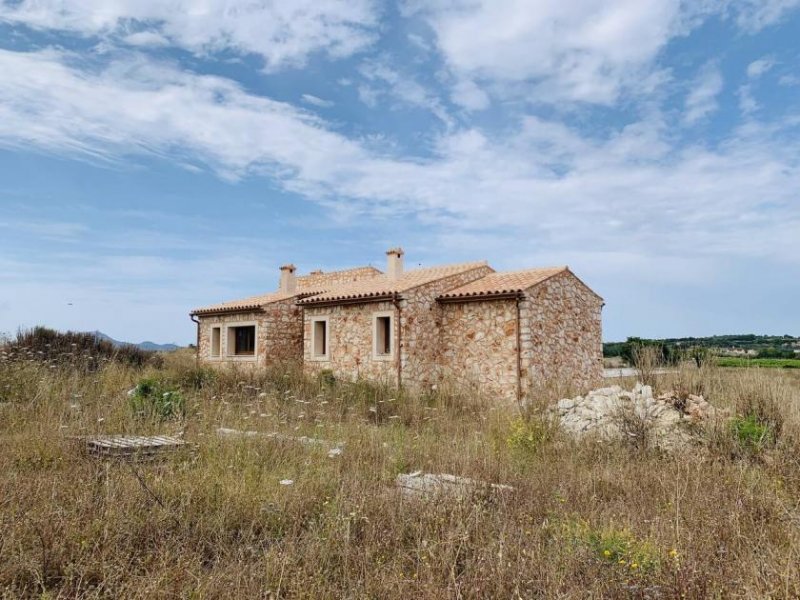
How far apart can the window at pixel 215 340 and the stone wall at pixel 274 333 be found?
0.75 m

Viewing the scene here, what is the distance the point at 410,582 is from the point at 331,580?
1.88ft

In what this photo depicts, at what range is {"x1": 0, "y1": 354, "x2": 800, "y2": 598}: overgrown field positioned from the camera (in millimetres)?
3309

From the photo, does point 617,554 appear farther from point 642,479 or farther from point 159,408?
point 159,408

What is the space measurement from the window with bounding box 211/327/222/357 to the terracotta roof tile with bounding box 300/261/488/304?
546 centimetres

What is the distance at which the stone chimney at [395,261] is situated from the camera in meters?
18.8

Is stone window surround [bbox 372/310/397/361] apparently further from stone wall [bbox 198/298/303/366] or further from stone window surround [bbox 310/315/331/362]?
stone wall [bbox 198/298/303/366]

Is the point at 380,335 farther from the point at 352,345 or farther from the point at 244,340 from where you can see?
the point at 244,340

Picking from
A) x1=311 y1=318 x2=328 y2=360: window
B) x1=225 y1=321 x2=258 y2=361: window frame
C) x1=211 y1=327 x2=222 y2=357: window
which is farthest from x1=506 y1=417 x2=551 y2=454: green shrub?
x1=211 y1=327 x2=222 y2=357: window

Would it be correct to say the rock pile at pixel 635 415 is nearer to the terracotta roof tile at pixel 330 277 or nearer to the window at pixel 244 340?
the terracotta roof tile at pixel 330 277

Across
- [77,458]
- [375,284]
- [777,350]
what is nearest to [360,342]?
[375,284]

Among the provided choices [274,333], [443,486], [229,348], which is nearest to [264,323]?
[274,333]

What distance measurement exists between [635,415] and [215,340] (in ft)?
57.6

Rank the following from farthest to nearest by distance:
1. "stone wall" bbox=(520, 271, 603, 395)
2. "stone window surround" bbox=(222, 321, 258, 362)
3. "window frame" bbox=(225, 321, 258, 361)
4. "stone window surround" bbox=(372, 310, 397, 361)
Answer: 1. "window frame" bbox=(225, 321, 258, 361)
2. "stone window surround" bbox=(222, 321, 258, 362)
3. "stone window surround" bbox=(372, 310, 397, 361)
4. "stone wall" bbox=(520, 271, 603, 395)

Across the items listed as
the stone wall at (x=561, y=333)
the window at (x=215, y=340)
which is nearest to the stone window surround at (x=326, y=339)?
the window at (x=215, y=340)
